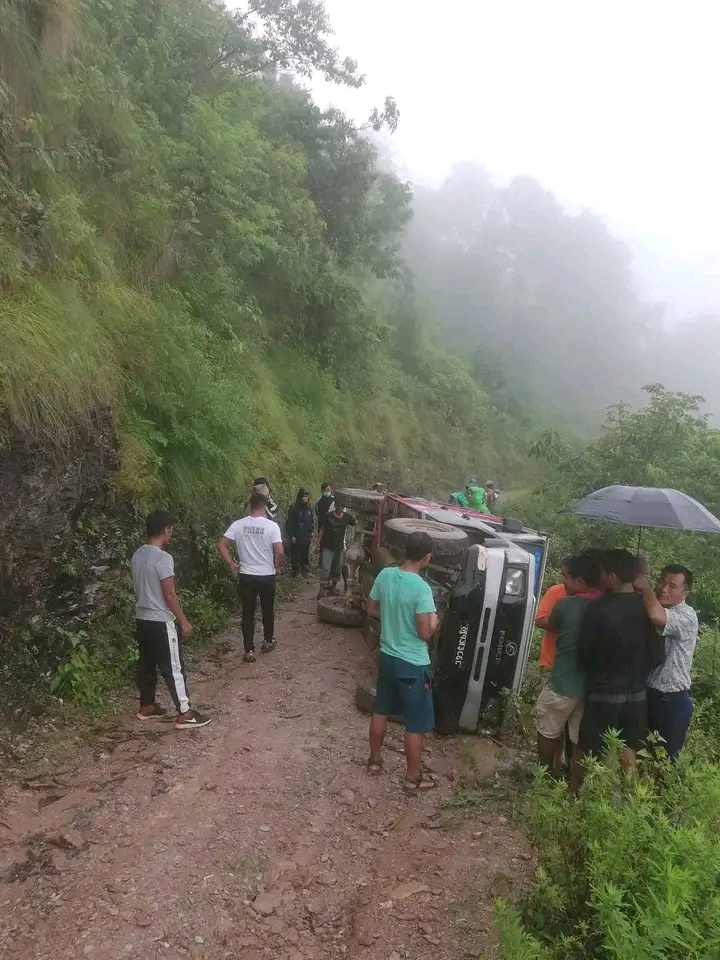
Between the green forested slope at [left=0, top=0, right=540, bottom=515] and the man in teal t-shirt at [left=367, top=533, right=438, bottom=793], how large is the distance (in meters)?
2.89

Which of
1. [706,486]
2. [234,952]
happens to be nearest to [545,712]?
[234,952]

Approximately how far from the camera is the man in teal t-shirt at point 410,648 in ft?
13.8

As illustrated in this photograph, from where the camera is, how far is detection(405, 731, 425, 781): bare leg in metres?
4.27

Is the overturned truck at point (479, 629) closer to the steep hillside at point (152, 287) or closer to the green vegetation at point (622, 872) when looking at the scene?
the green vegetation at point (622, 872)

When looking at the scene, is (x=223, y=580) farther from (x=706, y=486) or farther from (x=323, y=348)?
(x=323, y=348)

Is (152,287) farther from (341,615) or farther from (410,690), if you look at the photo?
(410,690)

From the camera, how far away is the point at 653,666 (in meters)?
3.77

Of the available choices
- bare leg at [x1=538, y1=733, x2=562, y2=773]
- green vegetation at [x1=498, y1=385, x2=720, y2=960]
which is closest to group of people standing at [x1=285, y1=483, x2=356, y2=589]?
bare leg at [x1=538, y1=733, x2=562, y2=773]

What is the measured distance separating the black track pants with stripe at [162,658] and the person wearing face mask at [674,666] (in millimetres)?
3268

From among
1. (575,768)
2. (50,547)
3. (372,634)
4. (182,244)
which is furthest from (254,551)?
(182,244)

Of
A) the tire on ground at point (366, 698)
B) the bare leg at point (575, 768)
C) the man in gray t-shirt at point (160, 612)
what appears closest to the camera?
the bare leg at point (575, 768)

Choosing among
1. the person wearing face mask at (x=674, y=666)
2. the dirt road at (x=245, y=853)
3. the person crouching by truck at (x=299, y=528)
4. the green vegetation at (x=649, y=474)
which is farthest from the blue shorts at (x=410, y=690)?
the person crouching by truck at (x=299, y=528)

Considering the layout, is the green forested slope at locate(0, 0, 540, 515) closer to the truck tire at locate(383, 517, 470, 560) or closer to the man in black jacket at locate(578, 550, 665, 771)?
the truck tire at locate(383, 517, 470, 560)

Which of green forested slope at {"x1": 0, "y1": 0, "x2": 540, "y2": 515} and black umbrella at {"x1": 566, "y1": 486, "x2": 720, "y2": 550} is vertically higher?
green forested slope at {"x1": 0, "y1": 0, "x2": 540, "y2": 515}
